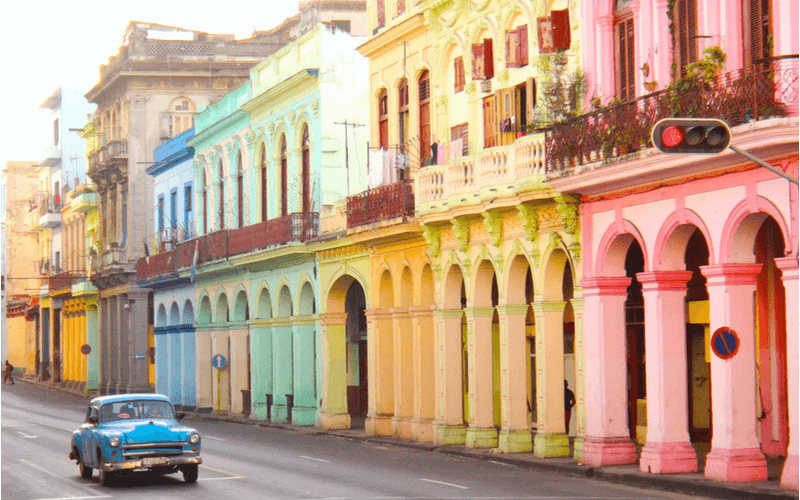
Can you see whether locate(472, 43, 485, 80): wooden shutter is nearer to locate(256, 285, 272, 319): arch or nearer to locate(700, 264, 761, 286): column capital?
locate(700, 264, 761, 286): column capital

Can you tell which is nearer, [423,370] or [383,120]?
[423,370]

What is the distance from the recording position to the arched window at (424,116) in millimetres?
32625

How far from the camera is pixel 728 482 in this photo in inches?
781

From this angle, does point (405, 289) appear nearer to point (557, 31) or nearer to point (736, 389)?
point (557, 31)

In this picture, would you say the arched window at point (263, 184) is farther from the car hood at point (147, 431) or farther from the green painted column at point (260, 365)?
the car hood at point (147, 431)

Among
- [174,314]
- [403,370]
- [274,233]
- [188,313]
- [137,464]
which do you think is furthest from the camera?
[174,314]

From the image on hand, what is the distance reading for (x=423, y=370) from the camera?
32094 mm

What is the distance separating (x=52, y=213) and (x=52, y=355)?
8243 millimetres

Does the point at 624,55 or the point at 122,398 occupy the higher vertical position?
the point at 624,55

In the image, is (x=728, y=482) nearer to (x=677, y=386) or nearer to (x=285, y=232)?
(x=677, y=386)

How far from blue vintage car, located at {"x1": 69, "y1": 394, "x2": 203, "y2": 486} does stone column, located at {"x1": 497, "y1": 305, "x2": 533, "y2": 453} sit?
7.32 metres

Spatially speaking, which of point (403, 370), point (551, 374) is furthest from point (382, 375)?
point (551, 374)

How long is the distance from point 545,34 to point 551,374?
6274 millimetres

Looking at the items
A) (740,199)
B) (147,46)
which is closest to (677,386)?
(740,199)
